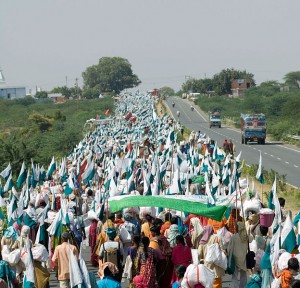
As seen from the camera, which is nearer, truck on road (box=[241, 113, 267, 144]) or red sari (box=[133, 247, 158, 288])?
red sari (box=[133, 247, 158, 288])

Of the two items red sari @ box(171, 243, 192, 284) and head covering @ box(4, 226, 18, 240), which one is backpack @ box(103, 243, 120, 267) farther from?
head covering @ box(4, 226, 18, 240)

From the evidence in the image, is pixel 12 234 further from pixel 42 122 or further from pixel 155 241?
pixel 42 122

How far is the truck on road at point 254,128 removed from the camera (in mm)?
59938

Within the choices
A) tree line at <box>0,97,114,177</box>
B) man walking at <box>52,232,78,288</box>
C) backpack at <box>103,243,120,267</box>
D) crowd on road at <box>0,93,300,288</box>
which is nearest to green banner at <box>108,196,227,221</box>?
crowd on road at <box>0,93,300,288</box>

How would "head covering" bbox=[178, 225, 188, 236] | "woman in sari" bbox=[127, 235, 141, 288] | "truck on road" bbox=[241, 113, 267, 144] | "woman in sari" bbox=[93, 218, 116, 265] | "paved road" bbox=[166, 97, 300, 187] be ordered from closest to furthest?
"woman in sari" bbox=[127, 235, 141, 288] → "head covering" bbox=[178, 225, 188, 236] → "woman in sari" bbox=[93, 218, 116, 265] → "paved road" bbox=[166, 97, 300, 187] → "truck on road" bbox=[241, 113, 267, 144]

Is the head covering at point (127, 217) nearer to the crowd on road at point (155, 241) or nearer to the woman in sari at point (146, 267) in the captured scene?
the crowd on road at point (155, 241)

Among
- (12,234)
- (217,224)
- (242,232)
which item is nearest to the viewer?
(242,232)

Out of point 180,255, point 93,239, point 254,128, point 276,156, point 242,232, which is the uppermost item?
point 242,232

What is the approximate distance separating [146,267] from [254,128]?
49.3 m

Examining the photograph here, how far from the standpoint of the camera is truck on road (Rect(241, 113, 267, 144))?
59.9m

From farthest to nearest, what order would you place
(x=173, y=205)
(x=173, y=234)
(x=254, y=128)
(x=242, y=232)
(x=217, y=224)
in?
(x=254, y=128) < (x=217, y=224) < (x=173, y=205) < (x=173, y=234) < (x=242, y=232)

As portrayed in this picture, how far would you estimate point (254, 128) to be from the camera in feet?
202

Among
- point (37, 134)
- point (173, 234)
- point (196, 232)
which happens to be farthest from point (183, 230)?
point (37, 134)

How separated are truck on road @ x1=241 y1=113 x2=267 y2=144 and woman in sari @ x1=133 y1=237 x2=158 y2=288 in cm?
4712
